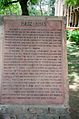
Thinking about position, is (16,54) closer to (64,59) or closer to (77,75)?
(64,59)

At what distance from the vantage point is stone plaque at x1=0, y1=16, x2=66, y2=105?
484 cm

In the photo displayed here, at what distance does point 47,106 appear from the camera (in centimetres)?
480

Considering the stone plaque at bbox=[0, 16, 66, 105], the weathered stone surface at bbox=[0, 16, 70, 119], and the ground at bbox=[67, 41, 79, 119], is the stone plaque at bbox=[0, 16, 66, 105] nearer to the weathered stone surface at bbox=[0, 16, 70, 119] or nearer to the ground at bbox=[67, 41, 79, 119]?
the weathered stone surface at bbox=[0, 16, 70, 119]

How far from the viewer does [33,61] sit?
16.1 feet

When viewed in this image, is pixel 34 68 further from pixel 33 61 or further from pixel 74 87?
pixel 74 87

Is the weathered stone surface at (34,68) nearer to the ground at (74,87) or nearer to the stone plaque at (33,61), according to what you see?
the stone plaque at (33,61)

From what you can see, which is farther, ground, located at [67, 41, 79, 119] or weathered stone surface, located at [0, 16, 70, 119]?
ground, located at [67, 41, 79, 119]

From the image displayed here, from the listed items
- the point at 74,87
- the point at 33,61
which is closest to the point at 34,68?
the point at 33,61

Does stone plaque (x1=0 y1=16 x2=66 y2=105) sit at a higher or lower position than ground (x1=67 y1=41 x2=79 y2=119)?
higher

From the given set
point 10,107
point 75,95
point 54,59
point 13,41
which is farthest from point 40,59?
point 75,95

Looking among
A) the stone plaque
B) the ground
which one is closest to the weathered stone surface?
the stone plaque

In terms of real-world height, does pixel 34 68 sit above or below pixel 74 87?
above

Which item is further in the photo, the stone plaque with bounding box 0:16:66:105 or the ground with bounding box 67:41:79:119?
the ground with bounding box 67:41:79:119

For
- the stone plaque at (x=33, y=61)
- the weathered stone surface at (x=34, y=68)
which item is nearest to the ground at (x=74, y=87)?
the weathered stone surface at (x=34, y=68)
